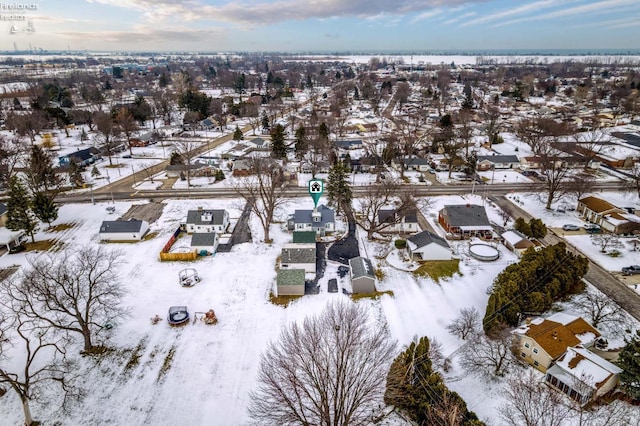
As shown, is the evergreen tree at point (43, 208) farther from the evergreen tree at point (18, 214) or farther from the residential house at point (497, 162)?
the residential house at point (497, 162)

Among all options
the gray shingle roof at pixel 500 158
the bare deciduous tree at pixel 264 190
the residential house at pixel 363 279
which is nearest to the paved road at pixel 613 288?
the residential house at pixel 363 279

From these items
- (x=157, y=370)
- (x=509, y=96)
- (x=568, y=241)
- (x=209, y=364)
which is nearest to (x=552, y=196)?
(x=568, y=241)

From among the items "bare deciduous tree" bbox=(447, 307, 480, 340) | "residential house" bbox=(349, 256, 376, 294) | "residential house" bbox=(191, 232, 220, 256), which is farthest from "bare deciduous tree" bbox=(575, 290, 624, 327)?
"residential house" bbox=(191, 232, 220, 256)

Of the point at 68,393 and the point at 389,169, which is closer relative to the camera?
the point at 68,393

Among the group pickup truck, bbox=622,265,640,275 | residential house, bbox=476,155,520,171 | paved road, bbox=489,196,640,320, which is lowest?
paved road, bbox=489,196,640,320

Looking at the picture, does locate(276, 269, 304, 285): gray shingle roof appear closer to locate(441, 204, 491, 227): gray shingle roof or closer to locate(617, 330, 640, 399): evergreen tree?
locate(441, 204, 491, 227): gray shingle roof

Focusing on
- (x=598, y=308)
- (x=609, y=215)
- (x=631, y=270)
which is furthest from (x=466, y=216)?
(x=598, y=308)

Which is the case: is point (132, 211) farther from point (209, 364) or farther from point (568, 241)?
point (568, 241)
